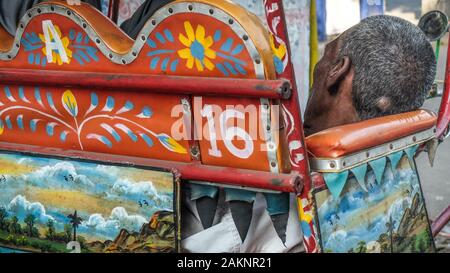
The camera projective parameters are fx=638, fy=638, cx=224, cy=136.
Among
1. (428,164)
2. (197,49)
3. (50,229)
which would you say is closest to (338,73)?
(197,49)

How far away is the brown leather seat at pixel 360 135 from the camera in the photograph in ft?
5.96

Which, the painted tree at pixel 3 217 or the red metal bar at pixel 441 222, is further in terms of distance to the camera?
the red metal bar at pixel 441 222

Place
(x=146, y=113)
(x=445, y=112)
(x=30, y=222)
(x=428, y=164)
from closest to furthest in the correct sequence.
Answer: (x=146, y=113), (x=30, y=222), (x=445, y=112), (x=428, y=164)

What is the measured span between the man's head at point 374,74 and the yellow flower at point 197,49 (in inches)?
23.3

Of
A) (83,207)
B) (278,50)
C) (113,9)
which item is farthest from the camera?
(113,9)

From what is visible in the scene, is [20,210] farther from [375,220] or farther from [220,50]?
[375,220]

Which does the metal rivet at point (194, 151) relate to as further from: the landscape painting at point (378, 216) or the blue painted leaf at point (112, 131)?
the landscape painting at point (378, 216)

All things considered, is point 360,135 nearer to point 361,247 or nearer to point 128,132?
point 361,247

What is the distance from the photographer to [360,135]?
188 centimetres

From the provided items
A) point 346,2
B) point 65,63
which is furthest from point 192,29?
point 346,2

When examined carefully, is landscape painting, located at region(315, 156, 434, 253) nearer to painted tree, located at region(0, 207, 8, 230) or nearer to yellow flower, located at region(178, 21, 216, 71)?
yellow flower, located at region(178, 21, 216, 71)

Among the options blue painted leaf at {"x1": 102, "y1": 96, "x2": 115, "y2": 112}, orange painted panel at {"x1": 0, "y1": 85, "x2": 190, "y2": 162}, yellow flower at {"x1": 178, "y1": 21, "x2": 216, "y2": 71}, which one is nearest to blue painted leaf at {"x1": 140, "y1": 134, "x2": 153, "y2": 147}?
orange painted panel at {"x1": 0, "y1": 85, "x2": 190, "y2": 162}

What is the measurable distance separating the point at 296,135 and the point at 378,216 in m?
0.47

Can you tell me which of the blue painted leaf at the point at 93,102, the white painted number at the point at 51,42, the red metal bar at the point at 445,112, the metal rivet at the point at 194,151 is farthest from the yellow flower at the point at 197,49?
the red metal bar at the point at 445,112
